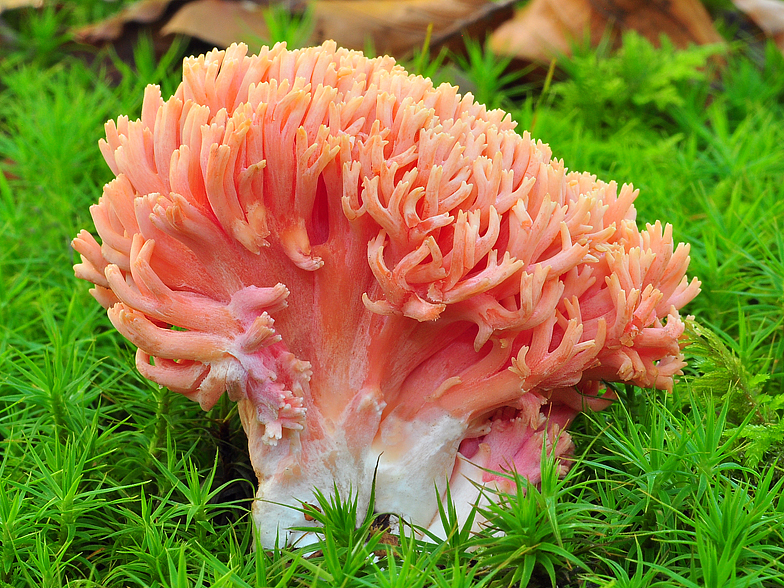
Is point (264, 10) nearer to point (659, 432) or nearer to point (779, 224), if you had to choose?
point (779, 224)

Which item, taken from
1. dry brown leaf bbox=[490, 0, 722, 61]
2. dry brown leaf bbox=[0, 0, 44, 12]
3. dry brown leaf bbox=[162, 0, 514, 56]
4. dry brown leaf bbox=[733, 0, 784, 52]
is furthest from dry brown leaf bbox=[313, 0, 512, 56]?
dry brown leaf bbox=[0, 0, 44, 12]

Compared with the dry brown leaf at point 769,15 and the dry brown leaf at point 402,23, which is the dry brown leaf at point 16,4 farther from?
the dry brown leaf at point 769,15

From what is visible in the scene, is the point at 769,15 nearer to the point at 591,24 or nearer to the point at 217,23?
the point at 591,24

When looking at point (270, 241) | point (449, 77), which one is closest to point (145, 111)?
point (270, 241)

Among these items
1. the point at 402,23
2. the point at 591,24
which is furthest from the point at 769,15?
the point at 402,23

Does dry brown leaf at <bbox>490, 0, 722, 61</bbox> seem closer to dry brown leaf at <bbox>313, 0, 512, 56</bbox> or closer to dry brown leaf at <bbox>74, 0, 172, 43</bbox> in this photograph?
dry brown leaf at <bbox>313, 0, 512, 56</bbox>
